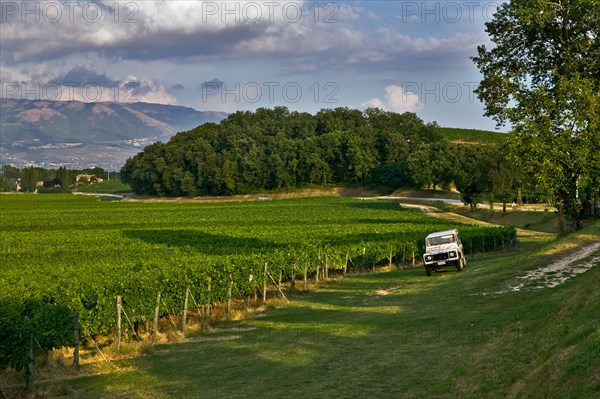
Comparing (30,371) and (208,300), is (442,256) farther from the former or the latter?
(30,371)

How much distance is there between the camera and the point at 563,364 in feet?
39.5

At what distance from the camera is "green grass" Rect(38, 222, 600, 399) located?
44.5ft

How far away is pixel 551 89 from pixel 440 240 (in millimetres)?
19112

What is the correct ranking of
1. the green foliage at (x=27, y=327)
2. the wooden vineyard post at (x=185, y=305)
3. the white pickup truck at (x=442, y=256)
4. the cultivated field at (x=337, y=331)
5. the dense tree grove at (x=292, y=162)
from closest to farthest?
the cultivated field at (x=337, y=331) → the green foliage at (x=27, y=327) → the wooden vineyard post at (x=185, y=305) → the white pickup truck at (x=442, y=256) → the dense tree grove at (x=292, y=162)

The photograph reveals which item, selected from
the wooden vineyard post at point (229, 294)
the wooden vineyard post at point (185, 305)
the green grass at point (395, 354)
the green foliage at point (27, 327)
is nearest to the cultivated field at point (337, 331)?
the green grass at point (395, 354)

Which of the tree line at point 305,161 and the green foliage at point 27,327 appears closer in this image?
the green foliage at point 27,327

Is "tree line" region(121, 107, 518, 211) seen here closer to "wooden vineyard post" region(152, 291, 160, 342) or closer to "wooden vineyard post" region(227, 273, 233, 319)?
"wooden vineyard post" region(227, 273, 233, 319)

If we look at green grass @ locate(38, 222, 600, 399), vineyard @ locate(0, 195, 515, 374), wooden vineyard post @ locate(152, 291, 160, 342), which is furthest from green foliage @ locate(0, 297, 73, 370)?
wooden vineyard post @ locate(152, 291, 160, 342)

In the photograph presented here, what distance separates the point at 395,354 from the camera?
62.1 feet

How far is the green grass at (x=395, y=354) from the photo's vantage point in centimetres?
1356

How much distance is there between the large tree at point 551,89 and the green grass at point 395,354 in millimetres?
13859

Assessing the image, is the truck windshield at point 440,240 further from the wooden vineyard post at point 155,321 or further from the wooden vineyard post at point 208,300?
the wooden vineyard post at point 155,321

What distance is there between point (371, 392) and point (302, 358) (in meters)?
4.63

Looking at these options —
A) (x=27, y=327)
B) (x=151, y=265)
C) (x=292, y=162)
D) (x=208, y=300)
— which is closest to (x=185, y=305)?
(x=208, y=300)
